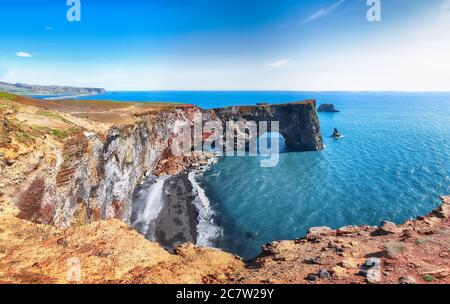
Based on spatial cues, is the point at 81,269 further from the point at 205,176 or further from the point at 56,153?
the point at 205,176

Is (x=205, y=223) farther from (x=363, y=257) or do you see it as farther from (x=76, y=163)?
(x=363, y=257)

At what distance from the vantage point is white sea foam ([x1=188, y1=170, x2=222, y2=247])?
39.8 meters

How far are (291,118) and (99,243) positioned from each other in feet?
292

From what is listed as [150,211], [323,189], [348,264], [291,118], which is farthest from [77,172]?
[291,118]

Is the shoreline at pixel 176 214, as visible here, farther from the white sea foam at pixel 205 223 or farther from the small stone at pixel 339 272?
the small stone at pixel 339 272

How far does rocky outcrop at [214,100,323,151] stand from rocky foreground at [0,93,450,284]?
221ft

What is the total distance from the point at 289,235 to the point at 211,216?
47.4 feet

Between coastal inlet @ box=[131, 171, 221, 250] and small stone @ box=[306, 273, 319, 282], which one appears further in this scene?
coastal inlet @ box=[131, 171, 221, 250]

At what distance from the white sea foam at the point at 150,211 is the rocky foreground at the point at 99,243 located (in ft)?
34.0

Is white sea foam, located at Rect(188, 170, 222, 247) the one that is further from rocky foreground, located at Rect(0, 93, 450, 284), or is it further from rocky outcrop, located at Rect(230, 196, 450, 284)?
rocky outcrop, located at Rect(230, 196, 450, 284)

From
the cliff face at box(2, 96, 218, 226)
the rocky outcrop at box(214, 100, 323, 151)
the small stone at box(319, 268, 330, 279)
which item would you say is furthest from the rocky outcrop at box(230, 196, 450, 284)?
the rocky outcrop at box(214, 100, 323, 151)

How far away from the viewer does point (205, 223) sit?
44406mm

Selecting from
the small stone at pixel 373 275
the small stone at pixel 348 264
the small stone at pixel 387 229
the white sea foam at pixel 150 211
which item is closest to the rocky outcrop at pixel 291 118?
the white sea foam at pixel 150 211
